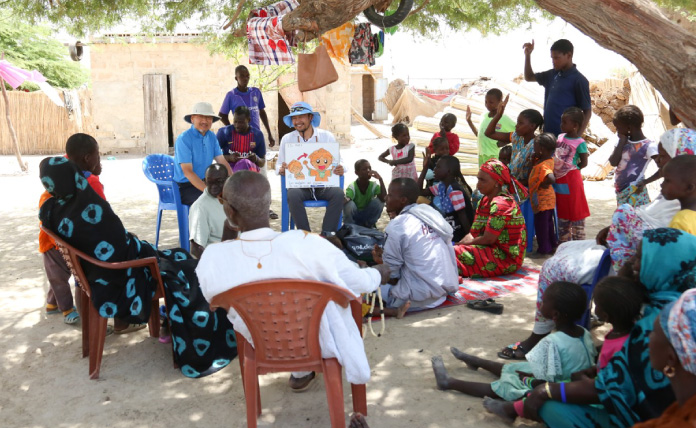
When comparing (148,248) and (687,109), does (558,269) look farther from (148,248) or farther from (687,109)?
(148,248)

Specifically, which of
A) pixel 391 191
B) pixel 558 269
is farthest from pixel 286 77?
pixel 558 269

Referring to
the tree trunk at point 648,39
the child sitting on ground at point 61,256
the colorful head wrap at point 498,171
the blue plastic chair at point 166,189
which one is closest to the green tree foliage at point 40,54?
the blue plastic chair at point 166,189

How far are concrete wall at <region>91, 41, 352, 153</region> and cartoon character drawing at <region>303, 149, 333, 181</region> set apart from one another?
1181cm

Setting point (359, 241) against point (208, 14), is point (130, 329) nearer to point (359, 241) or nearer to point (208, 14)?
point (359, 241)

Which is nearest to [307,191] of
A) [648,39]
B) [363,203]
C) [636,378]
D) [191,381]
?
[363,203]

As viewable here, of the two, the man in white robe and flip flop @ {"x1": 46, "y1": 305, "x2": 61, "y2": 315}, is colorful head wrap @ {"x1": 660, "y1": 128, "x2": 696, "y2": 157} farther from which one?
flip flop @ {"x1": 46, "y1": 305, "x2": 61, "y2": 315}

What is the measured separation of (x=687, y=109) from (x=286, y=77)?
15.3 meters

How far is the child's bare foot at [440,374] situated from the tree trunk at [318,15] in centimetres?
347

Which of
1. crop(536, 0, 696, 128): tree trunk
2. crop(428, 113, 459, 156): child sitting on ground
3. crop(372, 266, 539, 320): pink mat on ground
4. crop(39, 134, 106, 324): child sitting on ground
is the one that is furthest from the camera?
crop(428, 113, 459, 156): child sitting on ground

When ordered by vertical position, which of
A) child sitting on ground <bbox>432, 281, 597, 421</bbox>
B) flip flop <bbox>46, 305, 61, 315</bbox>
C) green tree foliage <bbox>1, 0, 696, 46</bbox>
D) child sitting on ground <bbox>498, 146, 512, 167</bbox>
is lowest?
flip flop <bbox>46, 305, 61, 315</bbox>

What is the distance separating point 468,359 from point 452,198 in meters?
2.78

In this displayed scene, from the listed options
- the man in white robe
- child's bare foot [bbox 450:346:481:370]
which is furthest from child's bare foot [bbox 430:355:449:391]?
the man in white robe

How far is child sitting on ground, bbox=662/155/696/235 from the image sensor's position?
3166mm

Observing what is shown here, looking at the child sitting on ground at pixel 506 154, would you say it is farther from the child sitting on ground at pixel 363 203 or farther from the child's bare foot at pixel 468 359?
the child's bare foot at pixel 468 359
